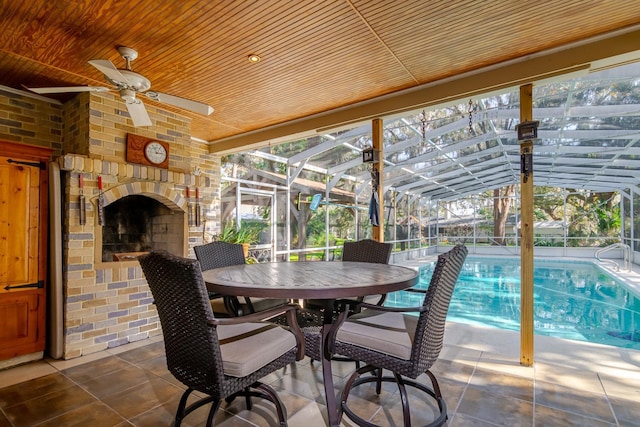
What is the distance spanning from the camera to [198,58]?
9.34 feet

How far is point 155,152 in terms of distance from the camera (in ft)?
12.6

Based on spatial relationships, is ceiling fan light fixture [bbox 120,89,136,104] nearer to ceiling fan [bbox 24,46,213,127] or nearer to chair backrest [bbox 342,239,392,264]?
ceiling fan [bbox 24,46,213,127]

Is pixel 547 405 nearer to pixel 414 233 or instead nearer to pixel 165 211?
pixel 165 211

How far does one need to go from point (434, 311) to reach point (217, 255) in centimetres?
194

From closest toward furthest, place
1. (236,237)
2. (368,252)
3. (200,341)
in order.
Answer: (200,341)
(368,252)
(236,237)

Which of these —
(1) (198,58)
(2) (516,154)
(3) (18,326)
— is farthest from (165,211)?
(2) (516,154)

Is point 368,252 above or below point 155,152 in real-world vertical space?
below

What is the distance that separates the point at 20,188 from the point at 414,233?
1138 centimetres

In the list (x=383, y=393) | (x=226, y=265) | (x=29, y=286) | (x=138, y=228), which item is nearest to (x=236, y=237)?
(x=138, y=228)

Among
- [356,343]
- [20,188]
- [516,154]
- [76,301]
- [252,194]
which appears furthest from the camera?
[516,154]

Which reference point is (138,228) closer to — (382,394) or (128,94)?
(128,94)

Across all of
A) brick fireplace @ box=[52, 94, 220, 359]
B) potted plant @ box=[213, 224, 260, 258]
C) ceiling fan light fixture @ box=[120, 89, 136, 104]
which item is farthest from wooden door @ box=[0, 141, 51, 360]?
potted plant @ box=[213, 224, 260, 258]

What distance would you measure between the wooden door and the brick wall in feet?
0.60

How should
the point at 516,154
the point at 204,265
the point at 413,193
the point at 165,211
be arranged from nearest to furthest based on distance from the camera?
the point at 204,265, the point at 165,211, the point at 516,154, the point at 413,193
